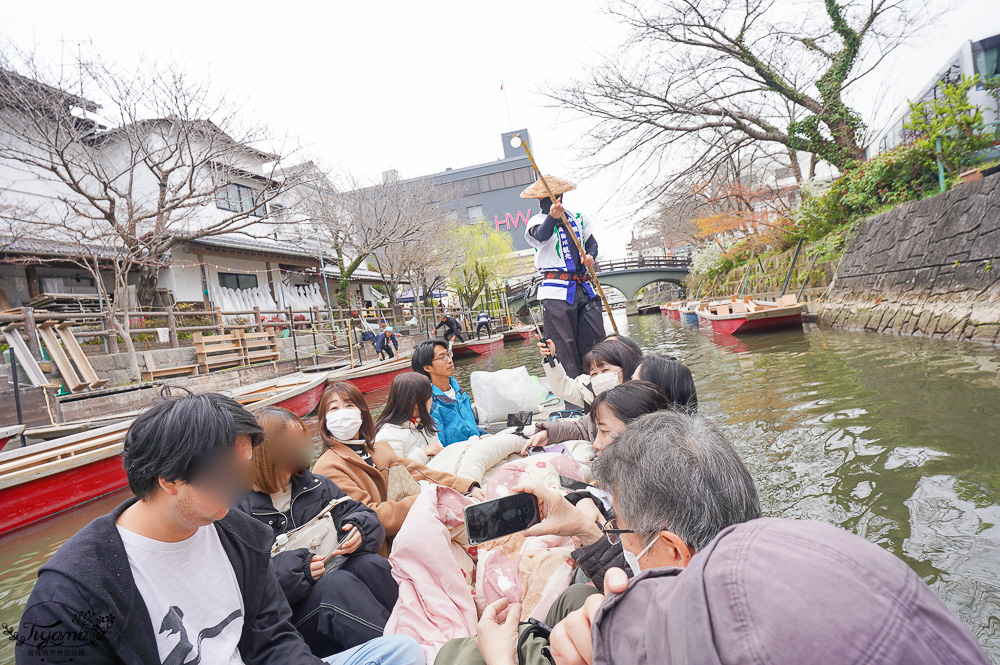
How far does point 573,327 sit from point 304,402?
23.4ft

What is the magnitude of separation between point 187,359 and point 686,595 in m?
13.2

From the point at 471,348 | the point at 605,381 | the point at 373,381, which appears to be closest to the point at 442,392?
the point at 605,381

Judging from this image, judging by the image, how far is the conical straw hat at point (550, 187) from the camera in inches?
155

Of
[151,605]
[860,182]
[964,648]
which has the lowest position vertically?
[151,605]

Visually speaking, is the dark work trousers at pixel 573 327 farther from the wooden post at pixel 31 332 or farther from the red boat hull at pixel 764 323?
the wooden post at pixel 31 332

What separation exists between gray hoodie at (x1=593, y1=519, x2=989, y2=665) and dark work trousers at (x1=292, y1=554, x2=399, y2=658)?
4.95ft

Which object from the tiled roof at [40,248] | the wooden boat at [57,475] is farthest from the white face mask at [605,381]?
the tiled roof at [40,248]

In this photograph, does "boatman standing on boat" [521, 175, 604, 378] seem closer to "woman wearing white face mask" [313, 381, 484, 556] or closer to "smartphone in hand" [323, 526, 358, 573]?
"woman wearing white face mask" [313, 381, 484, 556]

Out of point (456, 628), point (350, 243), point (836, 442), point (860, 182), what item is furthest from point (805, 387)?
point (350, 243)

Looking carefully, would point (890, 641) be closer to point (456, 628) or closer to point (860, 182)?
point (456, 628)

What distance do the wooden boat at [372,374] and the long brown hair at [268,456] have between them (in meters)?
→ 9.13

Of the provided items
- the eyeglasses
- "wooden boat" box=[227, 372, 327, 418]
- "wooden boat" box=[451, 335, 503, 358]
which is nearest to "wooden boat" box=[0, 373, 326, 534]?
"wooden boat" box=[227, 372, 327, 418]

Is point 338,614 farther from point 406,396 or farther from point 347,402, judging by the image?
point 406,396

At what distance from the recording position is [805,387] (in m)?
5.50
